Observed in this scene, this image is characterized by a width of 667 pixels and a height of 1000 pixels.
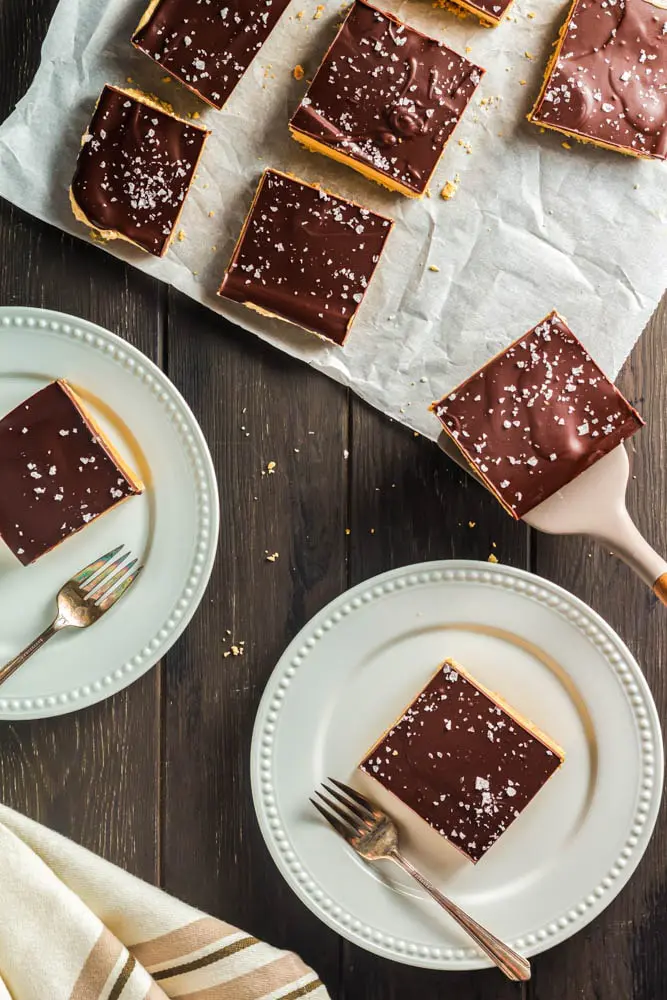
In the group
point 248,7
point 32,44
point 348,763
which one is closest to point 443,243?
point 248,7

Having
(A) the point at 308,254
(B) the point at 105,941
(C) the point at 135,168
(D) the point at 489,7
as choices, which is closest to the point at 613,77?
(D) the point at 489,7

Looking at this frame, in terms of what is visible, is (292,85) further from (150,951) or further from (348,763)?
(150,951)

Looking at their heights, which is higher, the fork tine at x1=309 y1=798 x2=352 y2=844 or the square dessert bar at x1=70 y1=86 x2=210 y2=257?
the square dessert bar at x1=70 y1=86 x2=210 y2=257

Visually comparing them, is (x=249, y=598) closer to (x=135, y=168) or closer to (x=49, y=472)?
(x=49, y=472)

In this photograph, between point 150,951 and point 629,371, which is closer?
point 150,951

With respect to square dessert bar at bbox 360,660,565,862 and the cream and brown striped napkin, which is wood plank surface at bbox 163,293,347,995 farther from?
square dessert bar at bbox 360,660,565,862

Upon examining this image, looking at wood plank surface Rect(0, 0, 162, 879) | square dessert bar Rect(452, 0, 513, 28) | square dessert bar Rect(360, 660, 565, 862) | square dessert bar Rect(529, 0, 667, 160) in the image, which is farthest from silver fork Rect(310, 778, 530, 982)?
square dessert bar Rect(452, 0, 513, 28)

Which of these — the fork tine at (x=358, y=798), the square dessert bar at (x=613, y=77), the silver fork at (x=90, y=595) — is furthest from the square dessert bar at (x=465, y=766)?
the square dessert bar at (x=613, y=77)
